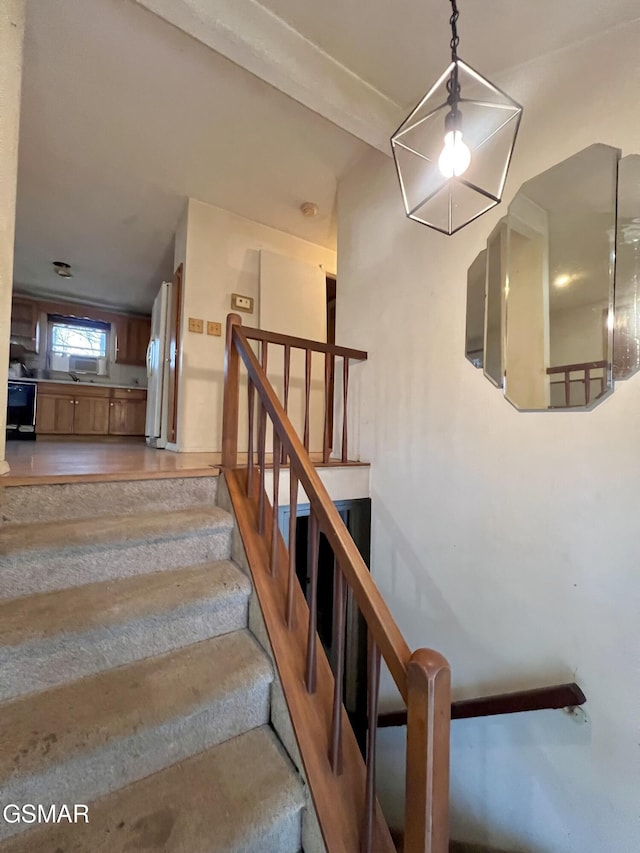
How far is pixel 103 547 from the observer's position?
1347mm

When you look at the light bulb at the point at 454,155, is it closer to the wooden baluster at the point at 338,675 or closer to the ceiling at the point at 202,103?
the ceiling at the point at 202,103

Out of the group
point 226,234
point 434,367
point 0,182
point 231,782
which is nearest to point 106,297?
point 226,234

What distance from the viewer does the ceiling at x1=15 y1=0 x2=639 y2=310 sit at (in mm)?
1664

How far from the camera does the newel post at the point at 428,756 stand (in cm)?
76

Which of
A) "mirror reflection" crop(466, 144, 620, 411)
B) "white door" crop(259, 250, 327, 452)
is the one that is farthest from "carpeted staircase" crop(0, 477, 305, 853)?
"white door" crop(259, 250, 327, 452)

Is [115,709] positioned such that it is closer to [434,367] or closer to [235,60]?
[434,367]

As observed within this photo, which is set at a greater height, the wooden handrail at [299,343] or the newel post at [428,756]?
the wooden handrail at [299,343]

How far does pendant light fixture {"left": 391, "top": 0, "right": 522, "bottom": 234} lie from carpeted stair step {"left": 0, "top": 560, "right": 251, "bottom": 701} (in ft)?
5.25

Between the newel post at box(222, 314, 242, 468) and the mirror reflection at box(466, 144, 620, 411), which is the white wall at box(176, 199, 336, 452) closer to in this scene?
the newel post at box(222, 314, 242, 468)

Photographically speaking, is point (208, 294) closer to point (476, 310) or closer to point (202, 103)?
point (202, 103)

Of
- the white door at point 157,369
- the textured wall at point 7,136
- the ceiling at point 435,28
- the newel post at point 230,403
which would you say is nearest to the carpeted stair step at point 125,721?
the newel post at point 230,403

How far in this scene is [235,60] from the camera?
5.80 ft

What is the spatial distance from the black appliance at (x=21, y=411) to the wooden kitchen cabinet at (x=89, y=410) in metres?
0.11

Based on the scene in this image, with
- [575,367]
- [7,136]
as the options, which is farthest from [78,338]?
[575,367]
